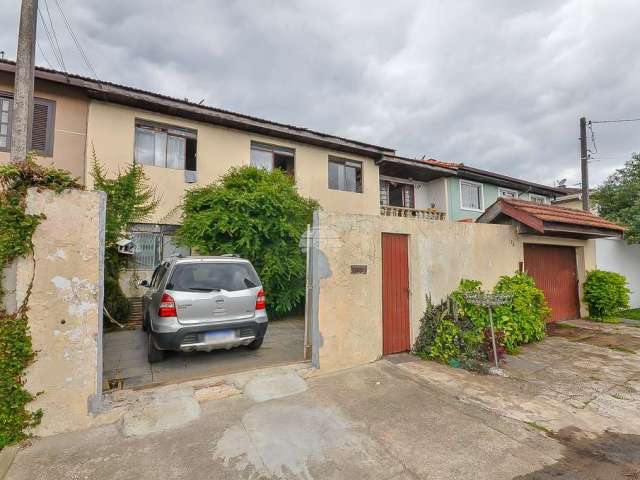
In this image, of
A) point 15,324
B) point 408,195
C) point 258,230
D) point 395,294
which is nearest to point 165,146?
point 258,230

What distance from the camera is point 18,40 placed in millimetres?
5121

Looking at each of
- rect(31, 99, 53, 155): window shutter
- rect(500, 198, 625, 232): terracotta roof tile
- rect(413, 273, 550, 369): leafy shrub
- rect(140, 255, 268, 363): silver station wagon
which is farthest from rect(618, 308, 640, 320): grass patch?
rect(31, 99, 53, 155): window shutter

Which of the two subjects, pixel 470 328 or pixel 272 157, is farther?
pixel 272 157

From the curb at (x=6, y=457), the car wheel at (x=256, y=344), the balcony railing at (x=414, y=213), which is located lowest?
the curb at (x=6, y=457)

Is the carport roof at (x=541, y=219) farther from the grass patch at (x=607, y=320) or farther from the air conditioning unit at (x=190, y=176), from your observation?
the air conditioning unit at (x=190, y=176)

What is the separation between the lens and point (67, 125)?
865cm

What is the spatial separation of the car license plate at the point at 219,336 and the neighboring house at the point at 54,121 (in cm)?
→ 679

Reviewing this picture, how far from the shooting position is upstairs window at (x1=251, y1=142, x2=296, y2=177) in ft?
38.1

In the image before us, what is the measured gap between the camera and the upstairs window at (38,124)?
8109mm

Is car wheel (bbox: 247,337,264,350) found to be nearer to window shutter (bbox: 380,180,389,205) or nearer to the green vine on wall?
the green vine on wall

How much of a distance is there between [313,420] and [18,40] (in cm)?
735

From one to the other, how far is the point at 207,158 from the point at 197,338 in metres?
7.46

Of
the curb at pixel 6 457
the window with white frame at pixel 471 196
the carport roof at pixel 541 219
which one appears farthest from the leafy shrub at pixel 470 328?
the window with white frame at pixel 471 196

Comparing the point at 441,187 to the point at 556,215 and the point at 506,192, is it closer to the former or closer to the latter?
the point at 506,192
